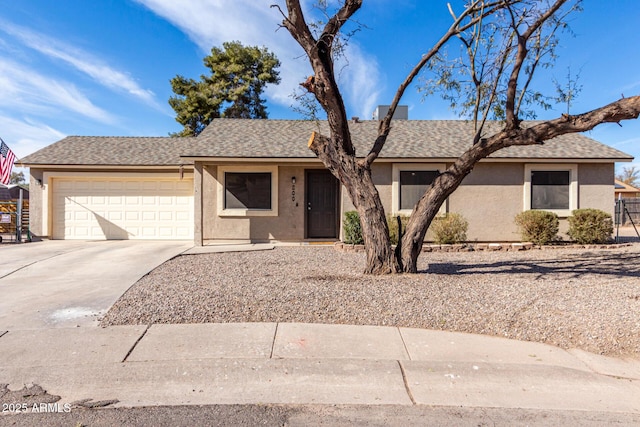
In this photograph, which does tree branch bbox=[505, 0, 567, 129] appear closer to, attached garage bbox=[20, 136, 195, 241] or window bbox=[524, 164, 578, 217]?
window bbox=[524, 164, 578, 217]

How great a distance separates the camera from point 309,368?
13.4ft

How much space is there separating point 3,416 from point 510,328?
530 cm

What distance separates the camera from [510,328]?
5.16 m

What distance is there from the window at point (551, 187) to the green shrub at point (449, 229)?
2696 mm

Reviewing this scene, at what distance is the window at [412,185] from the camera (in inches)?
520

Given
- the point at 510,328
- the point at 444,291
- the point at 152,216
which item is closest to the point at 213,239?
the point at 152,216

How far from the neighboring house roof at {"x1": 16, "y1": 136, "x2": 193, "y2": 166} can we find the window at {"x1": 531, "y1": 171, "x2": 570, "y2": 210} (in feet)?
39.2

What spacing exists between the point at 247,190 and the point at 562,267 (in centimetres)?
901

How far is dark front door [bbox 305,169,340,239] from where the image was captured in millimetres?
13406

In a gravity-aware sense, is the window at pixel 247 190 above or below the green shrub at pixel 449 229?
above

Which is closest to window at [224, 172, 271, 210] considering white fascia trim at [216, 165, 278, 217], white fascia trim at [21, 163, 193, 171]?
white fascia trim at [216, 165, 278, 217]

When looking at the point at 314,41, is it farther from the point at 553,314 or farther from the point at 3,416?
the point at 3,416

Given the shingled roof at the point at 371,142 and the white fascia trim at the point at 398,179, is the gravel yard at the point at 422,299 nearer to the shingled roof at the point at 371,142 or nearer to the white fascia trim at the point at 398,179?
the white fascia trim at the point at 398,179

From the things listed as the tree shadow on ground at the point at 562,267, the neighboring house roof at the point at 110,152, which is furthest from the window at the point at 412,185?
the neighboring house roof at the point at 110,152
